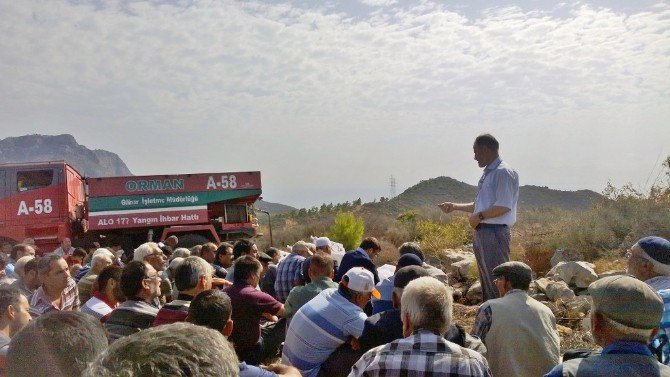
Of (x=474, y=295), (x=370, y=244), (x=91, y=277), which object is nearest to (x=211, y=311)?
(x=91, y=277)

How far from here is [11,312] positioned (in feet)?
10.6

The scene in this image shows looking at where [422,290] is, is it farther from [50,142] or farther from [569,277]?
[50,142]

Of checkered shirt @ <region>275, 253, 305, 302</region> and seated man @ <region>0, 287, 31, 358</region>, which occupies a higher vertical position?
seated man @ <region>0, 287, 31, 358</region>

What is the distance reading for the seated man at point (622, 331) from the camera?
2.13 meters

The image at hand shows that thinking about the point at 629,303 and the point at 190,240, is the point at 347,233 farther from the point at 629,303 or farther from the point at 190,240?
the point at 629,303

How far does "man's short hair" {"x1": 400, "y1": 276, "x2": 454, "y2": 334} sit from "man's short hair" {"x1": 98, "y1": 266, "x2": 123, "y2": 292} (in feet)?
8.42

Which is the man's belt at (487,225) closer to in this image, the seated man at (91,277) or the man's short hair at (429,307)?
the man's short hair at (429,307)

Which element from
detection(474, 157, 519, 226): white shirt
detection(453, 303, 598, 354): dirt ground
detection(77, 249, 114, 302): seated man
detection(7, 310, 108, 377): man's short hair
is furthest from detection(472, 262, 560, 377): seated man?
detection(77, 249, 114, 302): seated man

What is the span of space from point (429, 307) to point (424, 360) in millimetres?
261

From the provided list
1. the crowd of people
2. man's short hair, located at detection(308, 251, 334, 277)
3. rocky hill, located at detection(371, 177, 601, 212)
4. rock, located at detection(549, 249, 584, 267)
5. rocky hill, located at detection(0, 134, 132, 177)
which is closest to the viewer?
the crowd of people

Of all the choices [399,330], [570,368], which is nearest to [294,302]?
[399,330]

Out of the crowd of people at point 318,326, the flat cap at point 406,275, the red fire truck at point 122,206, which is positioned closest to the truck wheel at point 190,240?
the red fire truck at point 122,206

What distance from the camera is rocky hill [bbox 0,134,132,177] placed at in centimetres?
12500

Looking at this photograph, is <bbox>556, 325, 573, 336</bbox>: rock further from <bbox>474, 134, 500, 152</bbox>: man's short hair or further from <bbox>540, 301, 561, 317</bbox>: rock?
<bbox>474, 134, 500, 152</bbox>: man's short hair
